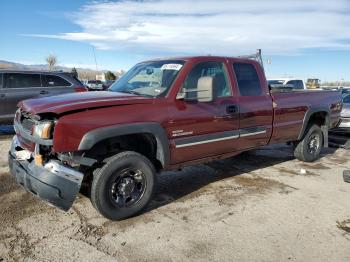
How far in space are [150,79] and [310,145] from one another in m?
3.91

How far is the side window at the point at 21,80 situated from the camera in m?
9.59

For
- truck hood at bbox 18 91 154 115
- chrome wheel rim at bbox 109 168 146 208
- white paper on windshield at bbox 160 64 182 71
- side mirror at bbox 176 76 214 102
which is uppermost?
white paper on windshield at bbox 160 64 182 71

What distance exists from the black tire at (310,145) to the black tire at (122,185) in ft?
12.5

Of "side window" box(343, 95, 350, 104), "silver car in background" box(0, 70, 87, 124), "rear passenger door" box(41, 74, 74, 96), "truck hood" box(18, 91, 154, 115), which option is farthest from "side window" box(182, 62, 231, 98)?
"side window" box(343, 95, 350, 104)

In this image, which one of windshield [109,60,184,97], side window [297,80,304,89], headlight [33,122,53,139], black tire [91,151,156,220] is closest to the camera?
headlight [33,122,53,139]

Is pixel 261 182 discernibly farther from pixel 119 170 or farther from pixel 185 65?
pixel 119 170

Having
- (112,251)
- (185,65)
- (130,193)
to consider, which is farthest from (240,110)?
(112,251)

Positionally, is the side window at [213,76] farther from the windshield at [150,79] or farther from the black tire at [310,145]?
the black tire at [310,145]

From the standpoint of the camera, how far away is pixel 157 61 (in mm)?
5418

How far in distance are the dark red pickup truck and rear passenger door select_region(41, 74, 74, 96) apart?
4910mm

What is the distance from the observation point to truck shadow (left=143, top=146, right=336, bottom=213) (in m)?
5.19

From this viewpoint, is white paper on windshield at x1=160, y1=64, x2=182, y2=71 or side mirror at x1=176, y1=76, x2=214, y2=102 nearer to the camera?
side mirror at x1=176, y1=76, x2=214, y2=102

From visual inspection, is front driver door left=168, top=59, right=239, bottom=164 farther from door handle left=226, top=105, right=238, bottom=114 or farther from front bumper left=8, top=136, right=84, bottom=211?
front bumper left=8, top=136, right=84, bottom=211

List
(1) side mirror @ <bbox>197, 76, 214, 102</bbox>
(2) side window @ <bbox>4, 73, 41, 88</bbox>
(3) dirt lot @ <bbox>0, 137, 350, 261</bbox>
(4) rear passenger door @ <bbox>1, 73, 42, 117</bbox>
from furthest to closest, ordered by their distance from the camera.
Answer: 1. (2) side window @ <bbox>4, 73, 41, 88</bbox>
2. (4) rear passenger door @ <bbox>1, 73, 42, 117</bbox>
3. (1) side mirror @ <bbox>197, 76, 214, 102</bbox>
4. (3) dirt lot @ <bbox>0, 137, 350, 261</bbox>
